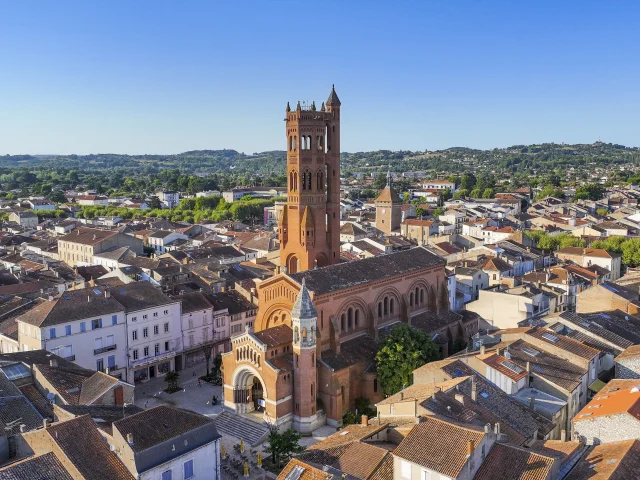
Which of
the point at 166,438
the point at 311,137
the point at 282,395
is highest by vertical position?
the point at 311,137

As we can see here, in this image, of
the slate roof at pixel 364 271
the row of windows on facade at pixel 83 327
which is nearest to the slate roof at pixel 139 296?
the row of windows on facade at pixel 83 327

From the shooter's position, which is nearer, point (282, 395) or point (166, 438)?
point (166, 438)

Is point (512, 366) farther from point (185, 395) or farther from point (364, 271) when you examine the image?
point (185, 395)

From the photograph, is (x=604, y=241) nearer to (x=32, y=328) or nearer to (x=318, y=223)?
(x=318, y=223)

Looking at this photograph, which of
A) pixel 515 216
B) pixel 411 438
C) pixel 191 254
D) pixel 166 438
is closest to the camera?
pixel 411 438

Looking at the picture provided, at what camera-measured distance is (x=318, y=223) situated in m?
60.6

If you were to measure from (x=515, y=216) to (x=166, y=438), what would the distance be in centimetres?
13366

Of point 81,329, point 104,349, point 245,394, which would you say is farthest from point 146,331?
point 245,394

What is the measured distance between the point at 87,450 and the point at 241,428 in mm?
18687

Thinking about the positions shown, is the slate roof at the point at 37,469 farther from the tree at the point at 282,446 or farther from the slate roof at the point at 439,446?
the slate roof at the point at 439,446

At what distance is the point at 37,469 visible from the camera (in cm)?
2989

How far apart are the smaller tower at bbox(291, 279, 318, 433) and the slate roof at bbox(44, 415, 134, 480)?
1841 cm

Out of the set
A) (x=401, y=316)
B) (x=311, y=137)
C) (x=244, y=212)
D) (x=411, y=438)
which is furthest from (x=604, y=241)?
(x=244, y=212)

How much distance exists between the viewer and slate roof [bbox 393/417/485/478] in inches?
1144
